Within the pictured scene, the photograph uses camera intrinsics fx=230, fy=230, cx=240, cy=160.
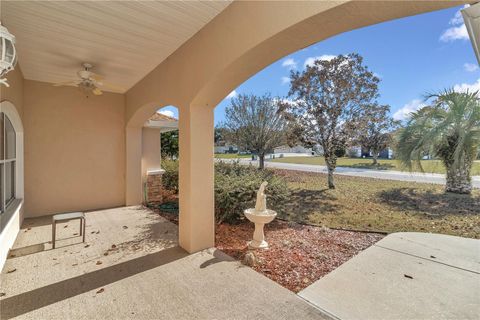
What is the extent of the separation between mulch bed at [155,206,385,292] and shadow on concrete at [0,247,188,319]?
1175mm

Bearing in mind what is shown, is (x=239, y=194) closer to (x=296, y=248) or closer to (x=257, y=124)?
(x=296, y=248)

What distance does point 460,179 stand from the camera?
890 cm

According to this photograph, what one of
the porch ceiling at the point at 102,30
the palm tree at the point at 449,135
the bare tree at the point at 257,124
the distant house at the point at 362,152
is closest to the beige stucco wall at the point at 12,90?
the porch ceiling at the point at 102,30

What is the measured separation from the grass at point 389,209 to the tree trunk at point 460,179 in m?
0.34

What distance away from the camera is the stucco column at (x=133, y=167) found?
739 cm

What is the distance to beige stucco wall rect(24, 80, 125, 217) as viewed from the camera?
6168mm

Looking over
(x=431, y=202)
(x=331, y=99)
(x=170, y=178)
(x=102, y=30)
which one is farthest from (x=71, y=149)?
(x=431, y=202)

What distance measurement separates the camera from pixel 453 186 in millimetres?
9109

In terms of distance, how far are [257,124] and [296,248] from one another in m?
12.2

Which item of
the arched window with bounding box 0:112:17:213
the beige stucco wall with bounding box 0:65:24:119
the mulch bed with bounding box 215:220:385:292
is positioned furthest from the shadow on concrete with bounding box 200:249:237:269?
the beige stucco wall with bounding box 0:65:24:119

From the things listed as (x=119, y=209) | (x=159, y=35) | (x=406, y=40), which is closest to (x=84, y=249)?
(x=119, y=209)

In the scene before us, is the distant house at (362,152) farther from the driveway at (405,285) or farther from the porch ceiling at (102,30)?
the porch ceiling at (102,30)

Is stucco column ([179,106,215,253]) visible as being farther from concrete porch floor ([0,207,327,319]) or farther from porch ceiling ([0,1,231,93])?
porch ceiling ([0,1,231,93])

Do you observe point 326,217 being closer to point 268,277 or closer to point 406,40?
point 268,277
